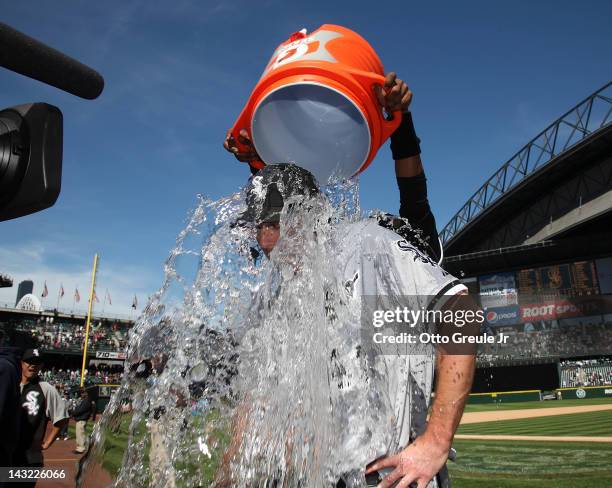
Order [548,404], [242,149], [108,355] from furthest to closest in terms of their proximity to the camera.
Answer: [108,355] < [548,404] < [242,149]

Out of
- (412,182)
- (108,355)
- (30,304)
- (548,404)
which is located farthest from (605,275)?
Answer: (30,304)

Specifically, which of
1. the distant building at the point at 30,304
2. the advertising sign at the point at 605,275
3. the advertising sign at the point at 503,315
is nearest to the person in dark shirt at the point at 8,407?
the advertising sign at the point at 503,315

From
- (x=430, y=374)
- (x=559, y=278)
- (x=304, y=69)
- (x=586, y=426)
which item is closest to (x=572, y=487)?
(x=430, y=374)

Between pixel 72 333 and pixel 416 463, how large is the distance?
2021 inches

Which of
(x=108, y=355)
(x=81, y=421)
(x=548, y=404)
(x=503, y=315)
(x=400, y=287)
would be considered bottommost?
(x=548, y=404)

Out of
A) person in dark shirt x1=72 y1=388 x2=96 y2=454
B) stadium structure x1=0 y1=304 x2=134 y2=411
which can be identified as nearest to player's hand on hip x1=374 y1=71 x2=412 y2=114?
person in dark shirt x1=72 y1=388 x2=96 y2=454

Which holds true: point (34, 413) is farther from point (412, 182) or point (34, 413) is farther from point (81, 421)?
point (81, 421)

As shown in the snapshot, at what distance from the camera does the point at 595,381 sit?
2814 cm

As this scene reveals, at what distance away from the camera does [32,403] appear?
16.4 feet

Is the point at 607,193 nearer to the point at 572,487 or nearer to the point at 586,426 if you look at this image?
the point at 586,426

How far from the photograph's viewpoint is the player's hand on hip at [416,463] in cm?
128

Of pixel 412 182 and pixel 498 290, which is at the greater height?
pixel 498 290

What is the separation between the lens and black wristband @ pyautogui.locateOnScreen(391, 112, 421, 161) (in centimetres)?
185

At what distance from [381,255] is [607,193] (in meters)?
32.3
